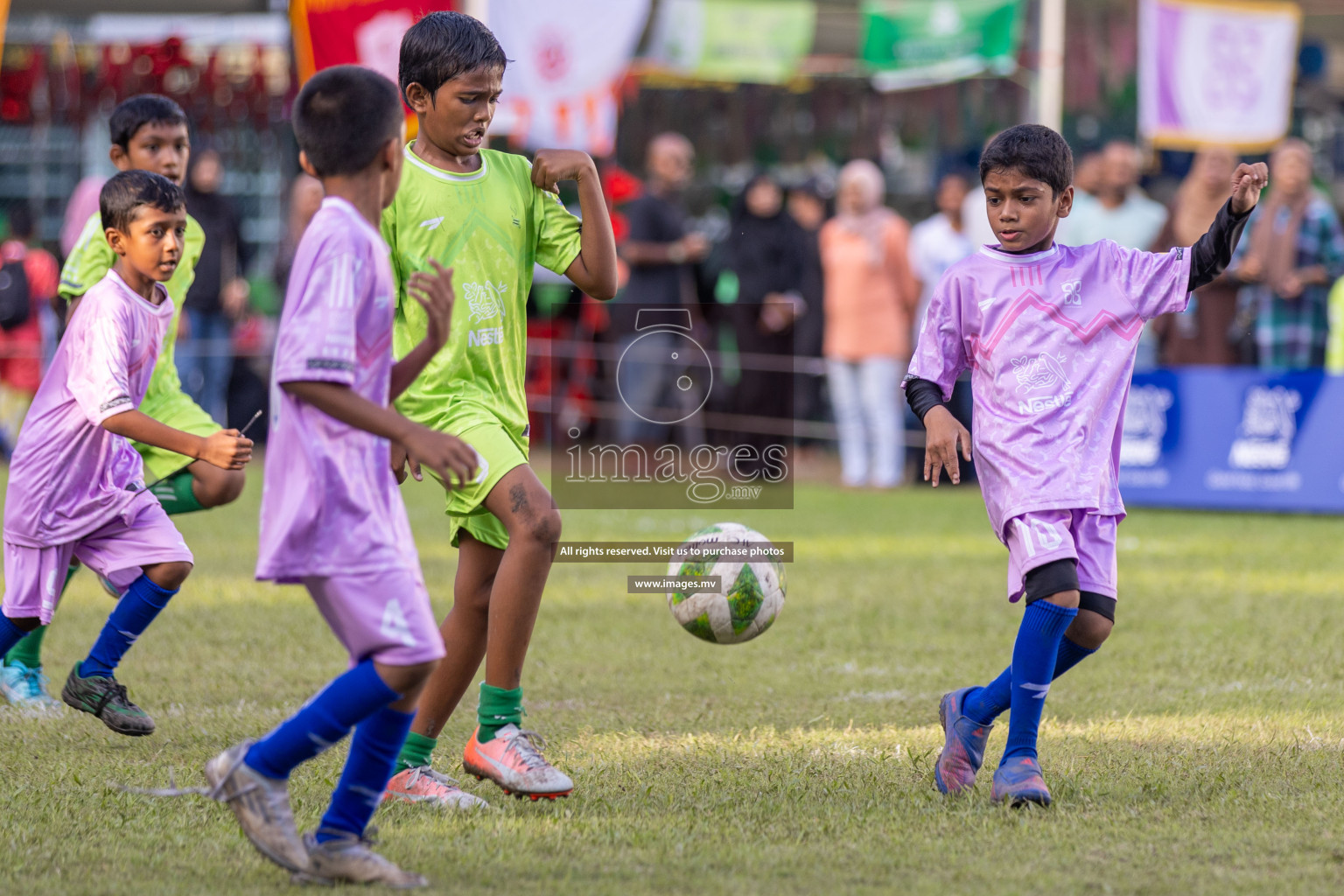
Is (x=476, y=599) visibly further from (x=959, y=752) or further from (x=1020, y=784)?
(x=1020, y=784)

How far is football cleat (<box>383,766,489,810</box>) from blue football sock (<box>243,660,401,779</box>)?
767 millimetres

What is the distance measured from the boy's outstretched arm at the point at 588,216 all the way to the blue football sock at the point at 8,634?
6.89ft

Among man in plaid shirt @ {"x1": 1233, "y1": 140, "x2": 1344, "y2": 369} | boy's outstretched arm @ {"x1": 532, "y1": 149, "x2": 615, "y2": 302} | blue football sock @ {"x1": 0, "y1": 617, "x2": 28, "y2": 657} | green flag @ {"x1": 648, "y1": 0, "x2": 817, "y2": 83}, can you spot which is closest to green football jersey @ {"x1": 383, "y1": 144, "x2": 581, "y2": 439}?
boy's outstretched arm @ {"x1": 532, "y1": 149, "x2": 615, "y2": 302}

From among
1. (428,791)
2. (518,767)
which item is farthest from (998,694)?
(428,791)

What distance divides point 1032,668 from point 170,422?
2.99 m

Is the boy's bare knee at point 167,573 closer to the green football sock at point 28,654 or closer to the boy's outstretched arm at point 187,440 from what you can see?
the boy's outstretched arm at point 187,440

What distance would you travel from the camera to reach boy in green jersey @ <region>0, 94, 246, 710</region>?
218 inches

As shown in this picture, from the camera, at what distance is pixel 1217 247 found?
4309 millimetres

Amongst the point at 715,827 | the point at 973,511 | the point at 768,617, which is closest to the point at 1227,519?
the point at 973,511

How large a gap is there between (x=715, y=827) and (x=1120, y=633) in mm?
3569

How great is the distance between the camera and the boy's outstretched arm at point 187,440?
4203mm

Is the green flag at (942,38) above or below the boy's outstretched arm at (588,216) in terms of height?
above

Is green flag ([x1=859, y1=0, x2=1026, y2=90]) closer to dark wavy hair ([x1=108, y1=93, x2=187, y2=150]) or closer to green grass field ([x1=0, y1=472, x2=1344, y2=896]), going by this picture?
green grass field ([x1=0, y1=472, x2=1344, y2=896])

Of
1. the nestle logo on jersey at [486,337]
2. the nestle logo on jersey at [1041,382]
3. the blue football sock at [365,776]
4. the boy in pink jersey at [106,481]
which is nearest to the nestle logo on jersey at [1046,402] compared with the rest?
the nestle logo on jersey at [1041,382]
